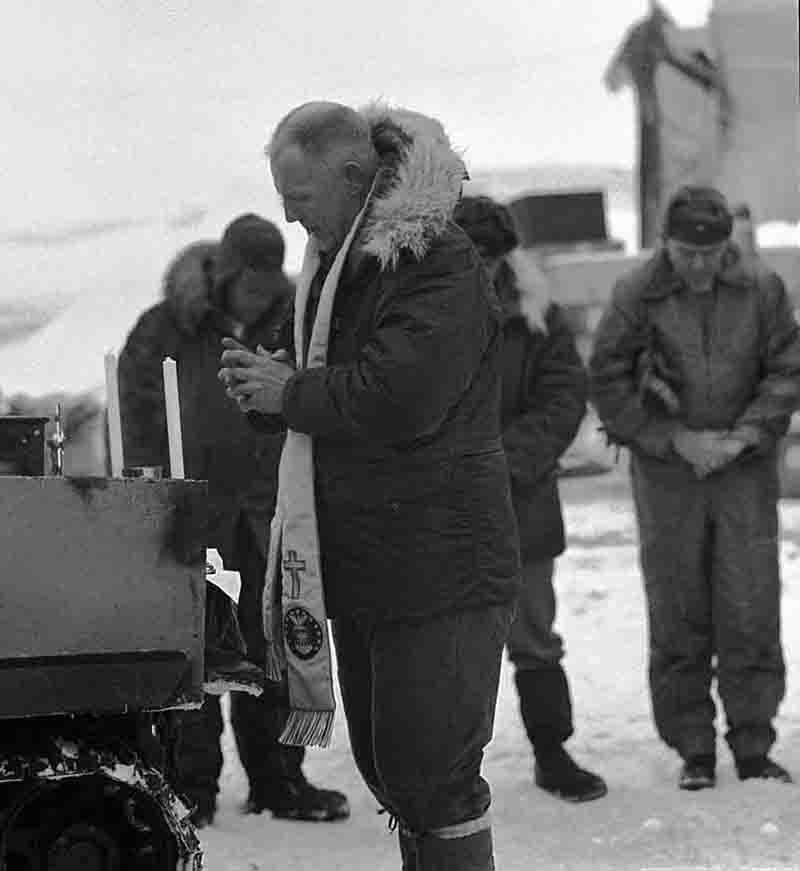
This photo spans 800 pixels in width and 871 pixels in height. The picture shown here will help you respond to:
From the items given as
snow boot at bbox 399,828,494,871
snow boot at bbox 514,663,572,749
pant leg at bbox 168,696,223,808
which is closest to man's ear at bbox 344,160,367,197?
snow boot at bbox 399,828,494,871

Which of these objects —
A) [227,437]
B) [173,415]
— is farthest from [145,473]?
[227,437]

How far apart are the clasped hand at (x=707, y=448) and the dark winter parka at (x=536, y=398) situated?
0.91 ft

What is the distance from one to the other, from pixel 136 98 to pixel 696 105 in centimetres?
992

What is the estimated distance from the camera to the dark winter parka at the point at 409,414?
2949mm

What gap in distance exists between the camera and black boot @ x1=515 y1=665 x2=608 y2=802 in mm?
4797

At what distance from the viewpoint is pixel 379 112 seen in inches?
125

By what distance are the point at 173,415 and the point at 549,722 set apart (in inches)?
86.3

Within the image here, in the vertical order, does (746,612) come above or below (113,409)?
below

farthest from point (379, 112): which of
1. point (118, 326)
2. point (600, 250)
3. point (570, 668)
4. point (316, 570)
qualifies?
point (600, 250)

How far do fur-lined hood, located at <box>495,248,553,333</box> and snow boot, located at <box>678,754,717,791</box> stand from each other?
3.91ft

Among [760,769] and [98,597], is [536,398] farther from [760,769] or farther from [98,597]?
[98,597]

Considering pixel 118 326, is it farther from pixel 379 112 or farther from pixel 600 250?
pixel 600 250

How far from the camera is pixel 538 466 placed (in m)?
4.78

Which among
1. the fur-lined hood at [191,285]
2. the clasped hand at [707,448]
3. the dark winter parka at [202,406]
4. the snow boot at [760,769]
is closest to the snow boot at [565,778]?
the snow boot at [760,769]
